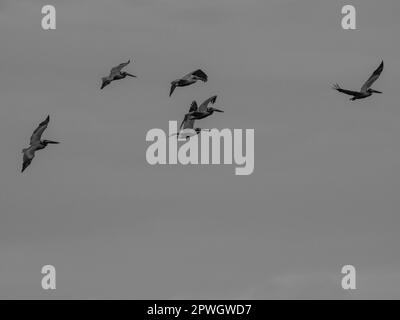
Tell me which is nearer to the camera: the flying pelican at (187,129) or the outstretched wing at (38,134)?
the outstretched wing at (38,134)

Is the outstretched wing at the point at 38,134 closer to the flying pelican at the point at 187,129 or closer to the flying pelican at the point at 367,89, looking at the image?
the flying pelican at the point at 187,129

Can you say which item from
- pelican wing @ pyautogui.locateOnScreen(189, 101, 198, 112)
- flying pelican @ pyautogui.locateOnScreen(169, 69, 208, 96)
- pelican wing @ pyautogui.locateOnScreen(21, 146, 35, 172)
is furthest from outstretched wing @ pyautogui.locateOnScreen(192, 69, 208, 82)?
pelican wing @ pyautogui.locateOnScreen(21, 146, 35, 172)

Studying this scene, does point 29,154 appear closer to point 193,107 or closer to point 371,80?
point 193,107

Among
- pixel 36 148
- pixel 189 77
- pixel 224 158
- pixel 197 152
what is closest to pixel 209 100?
pixel 189 77

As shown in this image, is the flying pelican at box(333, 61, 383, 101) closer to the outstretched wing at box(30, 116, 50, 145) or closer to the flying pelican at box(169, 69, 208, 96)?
the flying pelican at box(169, 69, 208, 96)

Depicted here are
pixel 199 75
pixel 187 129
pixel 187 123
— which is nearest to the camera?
pixel 199 75

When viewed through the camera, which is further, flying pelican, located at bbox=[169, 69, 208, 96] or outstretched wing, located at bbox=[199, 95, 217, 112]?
outstretched wing, located at bbox=[199, 95, 217, 112]

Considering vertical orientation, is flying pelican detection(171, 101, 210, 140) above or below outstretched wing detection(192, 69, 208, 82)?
below

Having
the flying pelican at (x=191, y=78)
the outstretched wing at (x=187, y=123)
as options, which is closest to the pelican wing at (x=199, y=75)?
the flying pelican at (x=191, y=78)

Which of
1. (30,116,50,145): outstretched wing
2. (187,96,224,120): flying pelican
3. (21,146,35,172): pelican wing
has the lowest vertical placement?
(21,146,35,172): pelican wing

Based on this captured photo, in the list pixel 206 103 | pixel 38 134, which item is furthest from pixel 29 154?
pixel 206 103
